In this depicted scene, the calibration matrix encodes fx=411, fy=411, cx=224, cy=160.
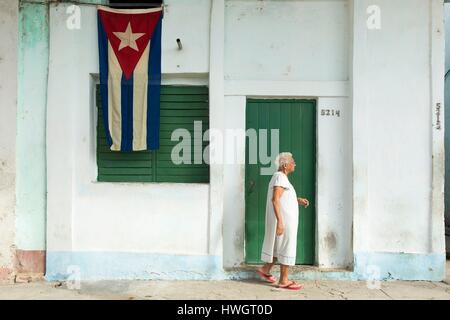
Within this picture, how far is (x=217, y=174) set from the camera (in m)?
5.41

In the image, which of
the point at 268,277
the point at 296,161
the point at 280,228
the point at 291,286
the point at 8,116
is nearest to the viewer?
the point at 280,228

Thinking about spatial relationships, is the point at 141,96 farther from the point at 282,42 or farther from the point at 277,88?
the point at 282,42

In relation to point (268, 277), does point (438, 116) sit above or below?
above

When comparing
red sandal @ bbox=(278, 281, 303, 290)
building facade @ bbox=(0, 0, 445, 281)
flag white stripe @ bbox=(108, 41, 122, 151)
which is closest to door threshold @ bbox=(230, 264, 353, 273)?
building facade @ bbox=(0, 0, 445, 281)

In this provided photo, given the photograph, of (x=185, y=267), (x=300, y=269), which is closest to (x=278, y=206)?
(x=300, y=269)

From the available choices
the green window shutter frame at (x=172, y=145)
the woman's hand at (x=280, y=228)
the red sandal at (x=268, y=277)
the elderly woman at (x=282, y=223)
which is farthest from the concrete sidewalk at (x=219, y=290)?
the green window shutter frame at (x=172, y=145)

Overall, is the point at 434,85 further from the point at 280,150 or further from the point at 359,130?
the point at 280,150

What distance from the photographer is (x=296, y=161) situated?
222 inches

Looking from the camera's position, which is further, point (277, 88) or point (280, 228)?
point (277, 88)

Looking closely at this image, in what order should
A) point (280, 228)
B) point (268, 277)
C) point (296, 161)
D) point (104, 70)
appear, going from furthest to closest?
1. point (296, 161)
2. point (104, 70)
3. point (268, 277)
4. point (280, 228)

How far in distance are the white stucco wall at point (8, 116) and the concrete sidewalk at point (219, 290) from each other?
0.75 meters

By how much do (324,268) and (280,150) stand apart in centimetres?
169

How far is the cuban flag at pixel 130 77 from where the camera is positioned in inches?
216

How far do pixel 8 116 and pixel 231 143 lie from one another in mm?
2946
